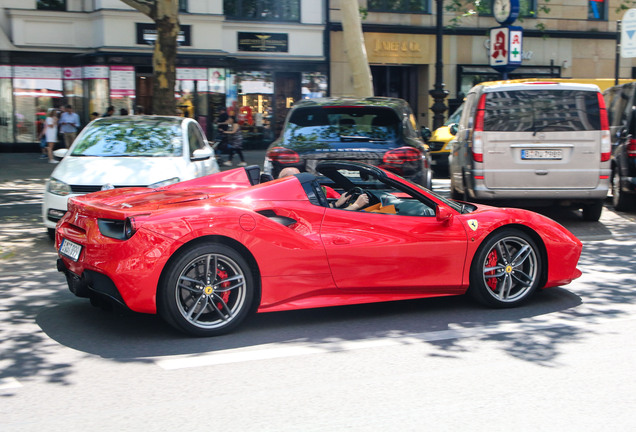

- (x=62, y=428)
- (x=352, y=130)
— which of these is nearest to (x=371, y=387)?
(x=62, y=428)

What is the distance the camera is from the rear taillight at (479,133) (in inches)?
420

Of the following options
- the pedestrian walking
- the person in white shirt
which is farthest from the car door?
the person in white shirt

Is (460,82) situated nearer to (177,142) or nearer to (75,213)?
(177,142)

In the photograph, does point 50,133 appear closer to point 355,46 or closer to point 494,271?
point 355,46

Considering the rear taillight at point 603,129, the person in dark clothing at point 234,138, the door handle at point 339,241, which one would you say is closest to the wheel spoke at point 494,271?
the door handle at point 339,241

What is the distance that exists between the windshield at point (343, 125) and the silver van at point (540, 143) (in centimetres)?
121

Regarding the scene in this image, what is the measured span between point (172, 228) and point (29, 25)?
22.7 m

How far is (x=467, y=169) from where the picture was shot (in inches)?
438

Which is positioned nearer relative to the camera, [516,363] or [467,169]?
[516,363]

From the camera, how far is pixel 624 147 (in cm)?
1210

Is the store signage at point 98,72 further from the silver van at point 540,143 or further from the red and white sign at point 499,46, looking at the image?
the silver van at point 540,143

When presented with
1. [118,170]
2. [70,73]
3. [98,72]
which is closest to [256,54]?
[98,72]

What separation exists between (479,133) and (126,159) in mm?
4619

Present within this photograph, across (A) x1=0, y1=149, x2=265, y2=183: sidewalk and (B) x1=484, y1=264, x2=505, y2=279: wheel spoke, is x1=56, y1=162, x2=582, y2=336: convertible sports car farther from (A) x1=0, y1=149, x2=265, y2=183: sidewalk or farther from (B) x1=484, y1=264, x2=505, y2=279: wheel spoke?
(A) x1=0, y1=149, x2=265, y2=183: sidewalk
